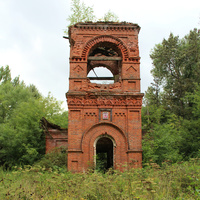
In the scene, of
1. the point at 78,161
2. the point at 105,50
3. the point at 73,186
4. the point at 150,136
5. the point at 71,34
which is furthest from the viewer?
the point at 105,50

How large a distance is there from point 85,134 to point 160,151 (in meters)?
4.68

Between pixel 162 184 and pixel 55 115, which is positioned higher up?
pixel 55 115

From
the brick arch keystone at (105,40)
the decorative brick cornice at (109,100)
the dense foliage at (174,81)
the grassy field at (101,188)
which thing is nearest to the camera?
the grassy field at (101,188)

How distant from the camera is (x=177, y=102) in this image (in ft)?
93.2

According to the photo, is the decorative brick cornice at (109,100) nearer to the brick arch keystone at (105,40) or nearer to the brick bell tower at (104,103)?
the brick bell tower at (104,103)

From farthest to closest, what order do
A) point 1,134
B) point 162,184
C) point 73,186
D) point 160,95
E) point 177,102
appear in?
1. point 160,95
2. point 177,102
3. point 1,134
4. point 162,184
5. point 73,186

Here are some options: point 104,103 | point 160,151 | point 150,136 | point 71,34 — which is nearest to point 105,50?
point 71,34

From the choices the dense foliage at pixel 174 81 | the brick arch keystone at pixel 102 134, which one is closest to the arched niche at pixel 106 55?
the brick arch keystone at pixel 102 134

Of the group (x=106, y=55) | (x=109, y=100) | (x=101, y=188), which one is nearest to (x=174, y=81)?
(x=106, y=55)

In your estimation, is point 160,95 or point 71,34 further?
point 160,95

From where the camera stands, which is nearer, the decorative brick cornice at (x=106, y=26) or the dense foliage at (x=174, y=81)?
the decorative brick cornice at (x=106, y=26)

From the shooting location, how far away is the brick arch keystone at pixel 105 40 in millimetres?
15305

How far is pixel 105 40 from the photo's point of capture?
15453 mm

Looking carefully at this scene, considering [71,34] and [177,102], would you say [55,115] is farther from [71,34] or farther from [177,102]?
[71,34]
